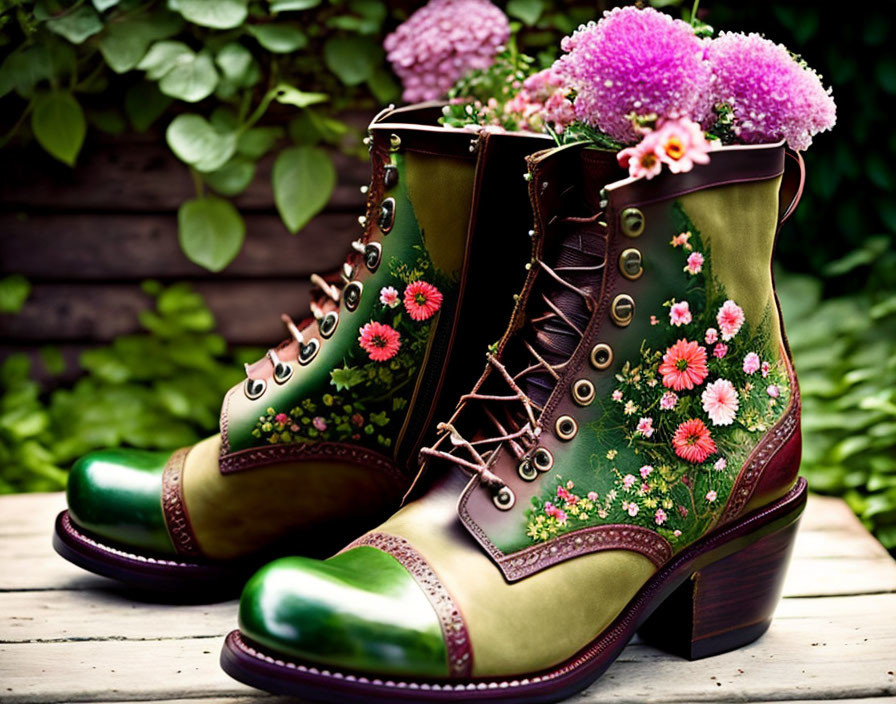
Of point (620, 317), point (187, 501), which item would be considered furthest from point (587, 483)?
point (187, 501)

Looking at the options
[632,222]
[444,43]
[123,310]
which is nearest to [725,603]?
[632,222]

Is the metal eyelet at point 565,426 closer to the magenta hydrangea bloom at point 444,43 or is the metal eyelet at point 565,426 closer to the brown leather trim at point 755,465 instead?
the brown leather trim at point 755,465

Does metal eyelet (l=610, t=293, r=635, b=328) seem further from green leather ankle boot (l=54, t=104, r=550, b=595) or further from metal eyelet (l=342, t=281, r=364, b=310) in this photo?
metal eyelet (l=342, t=281, r=364, b=310)

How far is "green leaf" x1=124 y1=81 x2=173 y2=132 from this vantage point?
1.93m

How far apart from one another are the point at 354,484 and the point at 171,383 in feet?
3.60

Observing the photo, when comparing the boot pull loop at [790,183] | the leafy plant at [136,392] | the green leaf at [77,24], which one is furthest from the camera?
the leafy plant at [136,392]

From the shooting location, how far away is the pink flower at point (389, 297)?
105 centimetres

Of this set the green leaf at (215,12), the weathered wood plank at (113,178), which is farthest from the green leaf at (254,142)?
A: the green leaf at (215,12)

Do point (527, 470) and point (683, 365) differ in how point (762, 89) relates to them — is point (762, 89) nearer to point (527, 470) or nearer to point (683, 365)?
point (683, 365)

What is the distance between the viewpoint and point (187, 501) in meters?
1.08

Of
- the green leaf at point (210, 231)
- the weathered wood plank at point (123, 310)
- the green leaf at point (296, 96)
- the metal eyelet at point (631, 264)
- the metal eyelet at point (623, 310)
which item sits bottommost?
the weathered wood plank at point (123, 310)

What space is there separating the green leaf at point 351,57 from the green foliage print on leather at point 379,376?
975 mm

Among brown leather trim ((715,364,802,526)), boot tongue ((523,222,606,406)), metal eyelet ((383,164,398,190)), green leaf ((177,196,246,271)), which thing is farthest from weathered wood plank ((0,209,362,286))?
brown leather trim ((715,364,802,526))

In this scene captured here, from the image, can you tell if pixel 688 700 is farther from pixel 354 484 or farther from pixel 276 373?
pixel 276 373
